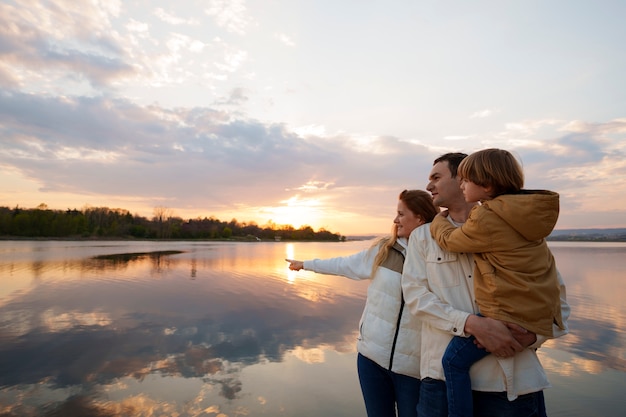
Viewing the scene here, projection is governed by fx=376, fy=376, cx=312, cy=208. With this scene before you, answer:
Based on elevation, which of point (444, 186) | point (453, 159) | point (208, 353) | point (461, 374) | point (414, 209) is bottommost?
point (208, 353)

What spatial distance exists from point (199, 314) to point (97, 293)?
14.5ft

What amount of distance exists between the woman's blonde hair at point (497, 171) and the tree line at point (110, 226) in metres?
79.3

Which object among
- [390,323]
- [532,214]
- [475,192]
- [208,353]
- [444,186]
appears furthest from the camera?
[208,353]

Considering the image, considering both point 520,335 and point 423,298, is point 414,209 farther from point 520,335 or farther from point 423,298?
point 520,335

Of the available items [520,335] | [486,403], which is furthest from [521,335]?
[486,403]

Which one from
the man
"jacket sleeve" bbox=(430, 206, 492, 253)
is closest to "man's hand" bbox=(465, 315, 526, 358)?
the man

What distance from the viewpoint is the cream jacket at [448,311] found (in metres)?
1.78

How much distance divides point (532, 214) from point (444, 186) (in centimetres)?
63

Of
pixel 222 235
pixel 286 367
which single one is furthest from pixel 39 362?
pixel 222 235

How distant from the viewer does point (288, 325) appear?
26.3ft

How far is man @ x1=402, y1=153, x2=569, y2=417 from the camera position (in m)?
1.75

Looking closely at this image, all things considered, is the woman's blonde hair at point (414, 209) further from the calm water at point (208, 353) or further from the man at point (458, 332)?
the calm water at point (208, 353)

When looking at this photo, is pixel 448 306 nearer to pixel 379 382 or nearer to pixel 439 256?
pixel 439 256

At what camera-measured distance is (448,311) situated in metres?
1.88
